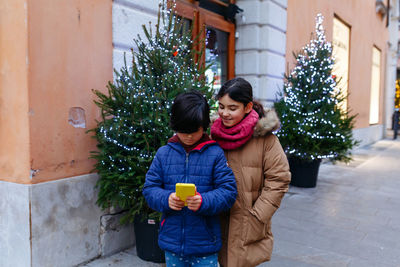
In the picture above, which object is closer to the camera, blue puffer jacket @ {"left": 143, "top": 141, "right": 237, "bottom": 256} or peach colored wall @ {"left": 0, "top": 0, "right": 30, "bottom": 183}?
blue puffer jacket @ {"left": 143, "top": 141, "right": 237, "bottom": 256}

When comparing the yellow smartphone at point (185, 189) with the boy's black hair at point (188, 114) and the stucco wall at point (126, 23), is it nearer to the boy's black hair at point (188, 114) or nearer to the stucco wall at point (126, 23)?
→ the boy's black hair at point (188, 114)

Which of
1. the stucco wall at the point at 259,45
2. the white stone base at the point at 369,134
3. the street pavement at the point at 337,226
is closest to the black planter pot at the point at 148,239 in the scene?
the street pavement at the point at 337,226

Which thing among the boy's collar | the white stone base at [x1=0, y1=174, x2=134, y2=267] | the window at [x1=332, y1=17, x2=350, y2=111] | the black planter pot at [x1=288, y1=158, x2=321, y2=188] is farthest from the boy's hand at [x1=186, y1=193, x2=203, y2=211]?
the window at [x1=332, y1=17, x2=350, y2=111]

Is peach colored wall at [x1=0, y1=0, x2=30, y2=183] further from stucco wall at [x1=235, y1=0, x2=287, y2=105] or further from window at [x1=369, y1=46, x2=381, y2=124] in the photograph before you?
window at [x1=369, y1=46, x2=381, y2=124]

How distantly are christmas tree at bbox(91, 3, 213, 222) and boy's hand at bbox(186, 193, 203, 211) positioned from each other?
1.36 metres

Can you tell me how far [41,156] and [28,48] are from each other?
3.01 feet

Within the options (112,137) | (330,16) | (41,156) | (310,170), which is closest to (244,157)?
(112,137)

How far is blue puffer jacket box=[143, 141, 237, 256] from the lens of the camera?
6.71ft

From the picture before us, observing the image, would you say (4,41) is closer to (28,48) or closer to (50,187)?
(28,48)

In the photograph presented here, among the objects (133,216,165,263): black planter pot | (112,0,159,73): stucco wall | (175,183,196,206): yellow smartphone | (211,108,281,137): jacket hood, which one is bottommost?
(133,216,165,263): black planter pot

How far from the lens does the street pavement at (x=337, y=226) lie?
3773 millimetres

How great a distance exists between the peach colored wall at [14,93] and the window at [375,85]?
52.5 feet

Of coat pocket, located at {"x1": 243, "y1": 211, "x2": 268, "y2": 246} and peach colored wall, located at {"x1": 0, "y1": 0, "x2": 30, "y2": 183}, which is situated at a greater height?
peach colored wall, located at {"x1": 0, "y1": 0, "x2": 30, "y2": 183}

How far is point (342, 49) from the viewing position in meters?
12.1
